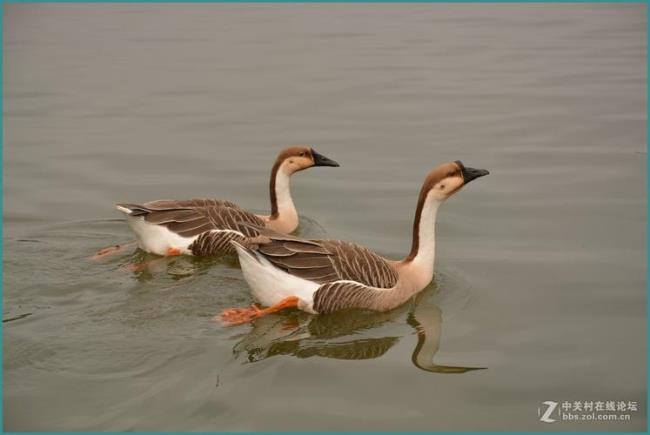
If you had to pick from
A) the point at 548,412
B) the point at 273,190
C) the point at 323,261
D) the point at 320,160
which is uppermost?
the point at 320,160

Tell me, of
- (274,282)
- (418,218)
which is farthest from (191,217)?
(418,218)

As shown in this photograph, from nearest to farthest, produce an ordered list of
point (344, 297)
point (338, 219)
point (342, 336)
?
point (342, 336) < point (344, 297) < point (338, 219)

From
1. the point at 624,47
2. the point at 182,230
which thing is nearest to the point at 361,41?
the point at 624,47

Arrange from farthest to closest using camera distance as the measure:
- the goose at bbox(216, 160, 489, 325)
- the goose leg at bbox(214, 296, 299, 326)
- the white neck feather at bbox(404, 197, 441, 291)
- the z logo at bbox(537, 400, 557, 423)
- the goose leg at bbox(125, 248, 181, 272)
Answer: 1. the goose leg at bbox(125, 248, 181, 272)
2. the white neck feather at bbox(404, 197, 441, 291)
3. the goose at bbox(216, 160, 489, 325)
4. the goose leg at bbox(214, 296, 299, 326)
5. the z logo at bbox(537, 400, 557, 423)

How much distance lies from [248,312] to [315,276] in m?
0.68

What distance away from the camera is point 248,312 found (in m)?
7.52

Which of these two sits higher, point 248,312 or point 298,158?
point 298,158

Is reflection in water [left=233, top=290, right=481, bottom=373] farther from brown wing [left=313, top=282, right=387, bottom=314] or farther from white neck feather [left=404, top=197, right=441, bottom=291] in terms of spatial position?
white neck feather [left=404, top=197, right=441, bottom=291]

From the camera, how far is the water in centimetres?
629

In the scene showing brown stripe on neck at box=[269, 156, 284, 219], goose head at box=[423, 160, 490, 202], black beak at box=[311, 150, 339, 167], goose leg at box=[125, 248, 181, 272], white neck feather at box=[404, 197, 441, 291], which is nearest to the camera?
goose head at box=[423, 160, 490, 202]

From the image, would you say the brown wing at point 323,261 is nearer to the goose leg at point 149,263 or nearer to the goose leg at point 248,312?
the goose leg at point 248,312

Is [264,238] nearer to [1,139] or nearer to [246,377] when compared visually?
[246,377]

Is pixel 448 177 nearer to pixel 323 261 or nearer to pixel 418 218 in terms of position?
pixel 418 218

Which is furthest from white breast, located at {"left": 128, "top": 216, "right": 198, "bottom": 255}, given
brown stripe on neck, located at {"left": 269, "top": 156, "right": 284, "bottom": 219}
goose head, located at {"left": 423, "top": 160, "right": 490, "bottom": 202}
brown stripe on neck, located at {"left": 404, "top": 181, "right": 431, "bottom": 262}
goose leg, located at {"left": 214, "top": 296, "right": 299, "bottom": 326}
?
goose head, located at {"left": 423, "top": 160, "right": 490, "bottom": 202}
